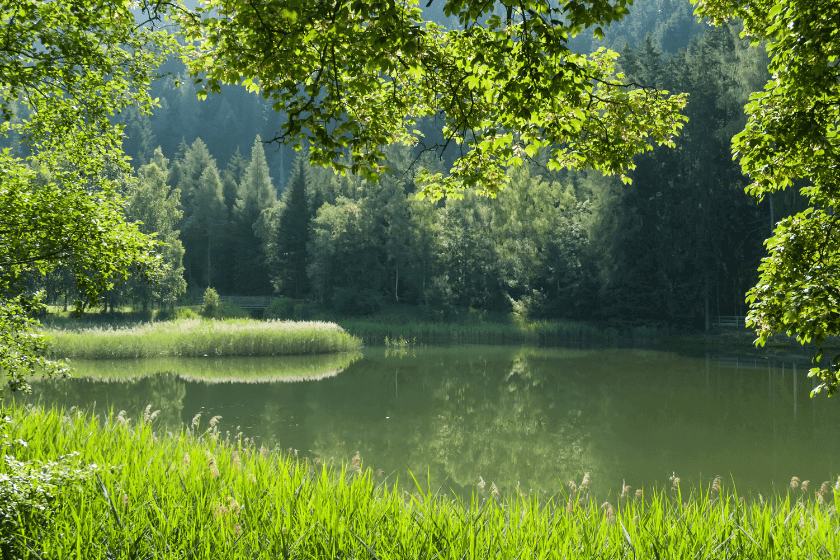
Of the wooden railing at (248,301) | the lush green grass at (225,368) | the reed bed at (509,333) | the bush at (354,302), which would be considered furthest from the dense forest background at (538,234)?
the lush green grass at (225,368)

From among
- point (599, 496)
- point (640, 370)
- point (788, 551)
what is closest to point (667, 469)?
point (599, 496)

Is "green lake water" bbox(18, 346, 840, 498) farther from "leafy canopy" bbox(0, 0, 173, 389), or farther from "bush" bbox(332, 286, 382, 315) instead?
"bush" bbox(332, 286, 382, 315)

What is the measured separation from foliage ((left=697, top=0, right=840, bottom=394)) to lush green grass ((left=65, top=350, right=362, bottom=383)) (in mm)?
14158

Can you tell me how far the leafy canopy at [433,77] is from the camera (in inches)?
137

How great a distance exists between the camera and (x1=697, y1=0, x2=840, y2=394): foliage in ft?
12.2

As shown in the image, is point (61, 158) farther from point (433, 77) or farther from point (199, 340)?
point (199, 340)

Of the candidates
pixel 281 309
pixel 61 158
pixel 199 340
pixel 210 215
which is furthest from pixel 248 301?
pixel 61 158

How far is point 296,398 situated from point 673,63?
2910cm

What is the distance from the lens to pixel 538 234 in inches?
1385

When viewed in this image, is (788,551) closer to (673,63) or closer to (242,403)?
(242,403)

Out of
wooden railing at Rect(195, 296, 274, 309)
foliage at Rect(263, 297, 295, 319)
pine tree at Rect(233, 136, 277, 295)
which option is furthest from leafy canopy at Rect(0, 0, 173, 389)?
pine tree at Rect(233, 136, 277, 295)

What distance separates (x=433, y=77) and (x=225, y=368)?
15833mm

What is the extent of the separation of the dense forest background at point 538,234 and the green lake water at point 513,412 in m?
8.56

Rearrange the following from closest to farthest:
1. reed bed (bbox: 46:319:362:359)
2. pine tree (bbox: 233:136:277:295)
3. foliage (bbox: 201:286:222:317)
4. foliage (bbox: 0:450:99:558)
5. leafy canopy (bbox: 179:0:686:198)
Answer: foliage (bbox: 0:450:99:558), leafy canopy (bbox: 179:0:686:198), reed bed (bbox: 46:319:362:359), foliage (bbox: 201:286:222:317), pine tree (bbox: 233:136:277:295)
